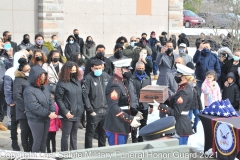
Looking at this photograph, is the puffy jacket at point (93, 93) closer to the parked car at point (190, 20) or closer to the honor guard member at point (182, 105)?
the honor guard member at point (182, 105)

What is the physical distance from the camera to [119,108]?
24.8 feet

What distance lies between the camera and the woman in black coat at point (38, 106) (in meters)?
7.89

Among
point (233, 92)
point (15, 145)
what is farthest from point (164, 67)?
point (15, 145)

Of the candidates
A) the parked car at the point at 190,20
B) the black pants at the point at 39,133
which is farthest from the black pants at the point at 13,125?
the parked car at the point at 190,20

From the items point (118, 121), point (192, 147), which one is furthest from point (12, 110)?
point (192, 147)

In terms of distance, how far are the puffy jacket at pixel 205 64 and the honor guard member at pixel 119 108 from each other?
4.34m

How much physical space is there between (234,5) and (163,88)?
10019 mm

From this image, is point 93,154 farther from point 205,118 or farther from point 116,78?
point 205,118

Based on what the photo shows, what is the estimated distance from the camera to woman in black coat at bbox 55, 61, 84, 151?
821cm

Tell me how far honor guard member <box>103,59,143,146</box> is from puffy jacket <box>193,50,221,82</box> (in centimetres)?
434

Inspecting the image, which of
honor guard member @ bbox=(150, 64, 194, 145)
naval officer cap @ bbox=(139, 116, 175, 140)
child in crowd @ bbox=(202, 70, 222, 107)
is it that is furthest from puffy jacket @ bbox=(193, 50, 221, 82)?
naval officer cap @ bbox=(139, 116, 175, 140)

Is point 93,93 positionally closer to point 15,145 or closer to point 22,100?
point 22,100

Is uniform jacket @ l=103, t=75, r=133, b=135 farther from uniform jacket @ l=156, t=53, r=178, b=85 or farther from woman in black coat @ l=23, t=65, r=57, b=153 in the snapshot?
uniform jacket @ l=156, t=53, r=178, b=85

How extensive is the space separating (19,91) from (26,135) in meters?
0.78
